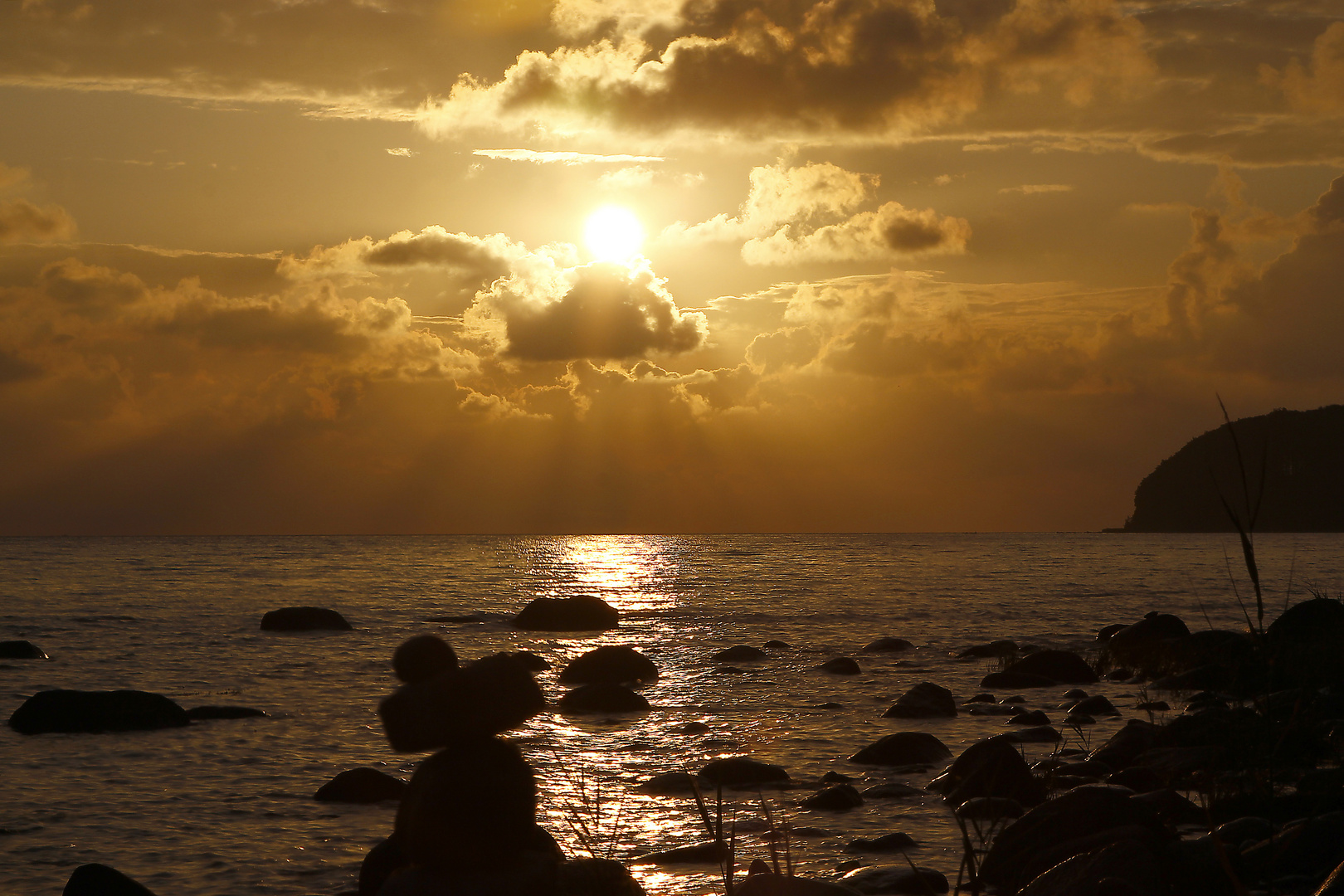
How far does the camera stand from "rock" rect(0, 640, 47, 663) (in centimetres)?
2919

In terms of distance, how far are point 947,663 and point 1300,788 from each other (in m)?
18.5

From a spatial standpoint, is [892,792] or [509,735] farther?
[509,735]

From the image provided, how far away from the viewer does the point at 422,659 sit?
4.18m

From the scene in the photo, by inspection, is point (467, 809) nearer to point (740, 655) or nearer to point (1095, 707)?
point (1095, 707)

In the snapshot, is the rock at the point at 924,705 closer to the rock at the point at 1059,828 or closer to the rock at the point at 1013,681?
the rock at the point at 1013,681

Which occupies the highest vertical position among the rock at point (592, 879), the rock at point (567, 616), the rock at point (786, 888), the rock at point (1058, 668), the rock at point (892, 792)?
the rock at point (592, 879)

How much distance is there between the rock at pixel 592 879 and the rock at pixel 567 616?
34249mm

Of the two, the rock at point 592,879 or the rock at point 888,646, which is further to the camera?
the rock at point 888,646

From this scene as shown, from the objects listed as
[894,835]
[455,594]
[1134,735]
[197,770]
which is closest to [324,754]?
[197,770]

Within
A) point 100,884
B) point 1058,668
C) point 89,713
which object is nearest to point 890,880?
point 100,884

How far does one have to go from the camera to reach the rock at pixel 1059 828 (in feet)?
27.6

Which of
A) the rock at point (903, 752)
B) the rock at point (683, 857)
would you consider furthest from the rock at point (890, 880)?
the rock at point (903, 752)

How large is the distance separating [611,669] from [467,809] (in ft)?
69.7

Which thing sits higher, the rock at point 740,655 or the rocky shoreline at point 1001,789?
the rocky shoreline at point 1001,789
